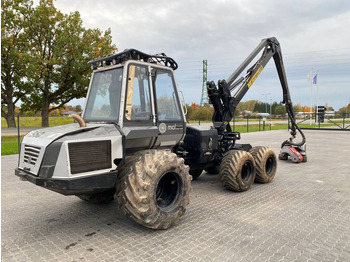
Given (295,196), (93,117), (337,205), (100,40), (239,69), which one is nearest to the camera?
(93,117)

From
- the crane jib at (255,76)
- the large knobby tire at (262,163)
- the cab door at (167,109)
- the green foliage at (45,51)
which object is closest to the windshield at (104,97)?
the cab door at (167,109)

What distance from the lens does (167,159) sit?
4.11 meters

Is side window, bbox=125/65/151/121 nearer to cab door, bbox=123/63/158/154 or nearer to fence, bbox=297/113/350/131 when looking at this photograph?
cab door, bbox=123/63/158/154

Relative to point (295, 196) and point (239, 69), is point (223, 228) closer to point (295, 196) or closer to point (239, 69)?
point (295, 196)

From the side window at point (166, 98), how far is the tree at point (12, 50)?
2184 centimetres

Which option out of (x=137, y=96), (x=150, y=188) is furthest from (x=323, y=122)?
(x=150, y=188)

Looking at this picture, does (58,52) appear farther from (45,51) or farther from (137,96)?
(137,96)

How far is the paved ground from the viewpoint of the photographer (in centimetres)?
347

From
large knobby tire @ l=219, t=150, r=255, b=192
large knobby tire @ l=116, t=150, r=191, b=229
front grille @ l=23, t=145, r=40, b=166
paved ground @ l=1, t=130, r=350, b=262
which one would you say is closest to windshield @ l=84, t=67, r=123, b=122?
large knobby tire @ l=116, t=150, r=191, b=229

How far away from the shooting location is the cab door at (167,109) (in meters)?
4.64

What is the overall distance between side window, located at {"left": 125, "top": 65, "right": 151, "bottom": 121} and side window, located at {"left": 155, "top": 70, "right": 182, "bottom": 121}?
0.22m

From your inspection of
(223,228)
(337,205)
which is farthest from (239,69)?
(223,228)

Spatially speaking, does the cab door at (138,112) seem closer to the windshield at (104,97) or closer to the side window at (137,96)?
the side window at (137,96)

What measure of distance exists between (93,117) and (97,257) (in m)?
2.26
